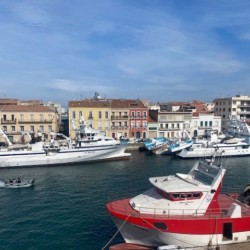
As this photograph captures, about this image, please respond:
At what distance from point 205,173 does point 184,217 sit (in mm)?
4485

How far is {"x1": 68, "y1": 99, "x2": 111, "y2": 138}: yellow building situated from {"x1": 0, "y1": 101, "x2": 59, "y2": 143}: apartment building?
488cm

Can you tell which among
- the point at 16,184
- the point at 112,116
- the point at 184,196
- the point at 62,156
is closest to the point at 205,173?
the point at 184,196

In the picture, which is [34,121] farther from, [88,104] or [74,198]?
[74,198]

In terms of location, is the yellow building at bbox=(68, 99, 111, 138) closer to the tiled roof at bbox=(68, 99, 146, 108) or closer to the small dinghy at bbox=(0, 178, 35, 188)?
the tiled roof at bbox=(68, 99, 146, 108)

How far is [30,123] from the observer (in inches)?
2783

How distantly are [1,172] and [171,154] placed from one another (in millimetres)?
33548

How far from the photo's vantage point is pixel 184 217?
20828 millimetres

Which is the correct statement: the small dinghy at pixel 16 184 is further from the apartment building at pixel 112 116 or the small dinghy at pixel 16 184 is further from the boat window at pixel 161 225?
the apartment building at pixel 112 116

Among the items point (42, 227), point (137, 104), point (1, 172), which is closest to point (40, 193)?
point (42, 227)

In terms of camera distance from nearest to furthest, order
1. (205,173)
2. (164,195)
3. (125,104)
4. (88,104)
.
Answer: (164,195) < (205,173) < (88,104) < (125,104)

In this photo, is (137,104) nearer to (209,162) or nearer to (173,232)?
(209,162)

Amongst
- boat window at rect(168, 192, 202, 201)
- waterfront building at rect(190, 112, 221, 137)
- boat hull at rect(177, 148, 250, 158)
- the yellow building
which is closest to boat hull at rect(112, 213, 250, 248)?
boat window at rect(168, 192, 202, 201)

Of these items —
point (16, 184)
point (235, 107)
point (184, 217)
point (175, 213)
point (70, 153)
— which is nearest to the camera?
point (184, 217)

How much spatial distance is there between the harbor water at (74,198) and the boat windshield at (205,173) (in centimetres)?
796
